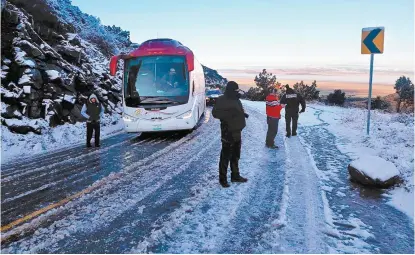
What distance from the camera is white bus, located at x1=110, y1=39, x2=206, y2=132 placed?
10.9 m

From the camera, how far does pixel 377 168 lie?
6.04m

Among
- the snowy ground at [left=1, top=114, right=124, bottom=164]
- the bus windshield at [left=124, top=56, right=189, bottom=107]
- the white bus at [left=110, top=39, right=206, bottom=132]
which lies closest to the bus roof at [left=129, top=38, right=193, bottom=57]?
the white bus at [left=110, top=39, right=206, bottom=132]

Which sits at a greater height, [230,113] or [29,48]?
[29,48]

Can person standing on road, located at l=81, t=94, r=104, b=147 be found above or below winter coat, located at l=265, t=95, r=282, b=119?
below

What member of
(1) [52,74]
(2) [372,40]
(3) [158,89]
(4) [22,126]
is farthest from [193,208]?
(1) [52,74]

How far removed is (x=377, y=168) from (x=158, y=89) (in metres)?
7.62

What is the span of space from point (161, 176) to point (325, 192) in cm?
334

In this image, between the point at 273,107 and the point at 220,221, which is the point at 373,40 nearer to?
the point at 273,107

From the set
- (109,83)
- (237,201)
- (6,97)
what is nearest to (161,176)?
(237,201)

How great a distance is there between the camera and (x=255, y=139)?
36.2ft

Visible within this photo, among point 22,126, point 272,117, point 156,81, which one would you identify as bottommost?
point 22,126

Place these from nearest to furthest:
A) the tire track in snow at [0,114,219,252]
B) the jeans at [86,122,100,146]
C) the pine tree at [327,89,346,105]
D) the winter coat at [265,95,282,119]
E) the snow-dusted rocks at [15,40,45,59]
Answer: the tire track in snow at [0,114,219,252] → the winter coat at [265,95,282,119] → the jeans at [86,122,100,146] → the snow-dusted rocks at [15,40,45,59] → the pine tree at [327,89,346,105]

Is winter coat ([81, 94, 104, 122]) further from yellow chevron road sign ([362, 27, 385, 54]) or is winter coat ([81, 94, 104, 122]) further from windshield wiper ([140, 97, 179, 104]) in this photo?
yellow chevron road sign ([362, 27, 385, 54])

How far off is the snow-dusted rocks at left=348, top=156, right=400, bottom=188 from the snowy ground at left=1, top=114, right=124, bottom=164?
8.78 m
